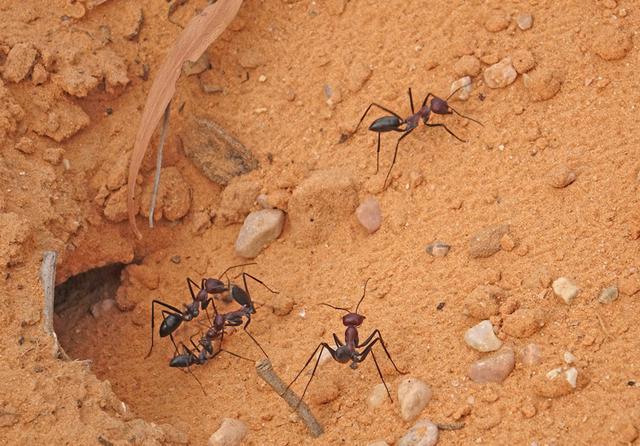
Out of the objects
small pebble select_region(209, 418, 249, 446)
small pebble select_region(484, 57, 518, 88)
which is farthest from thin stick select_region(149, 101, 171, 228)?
small pebble select_region(484, 57, 518, 88)

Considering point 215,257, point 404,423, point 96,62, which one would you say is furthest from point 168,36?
point 404,423

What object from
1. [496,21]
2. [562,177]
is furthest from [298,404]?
[496,21]

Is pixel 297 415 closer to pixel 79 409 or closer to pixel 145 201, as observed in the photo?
pixel 79 409

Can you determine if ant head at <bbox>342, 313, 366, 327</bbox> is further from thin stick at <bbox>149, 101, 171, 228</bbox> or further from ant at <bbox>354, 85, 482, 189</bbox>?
thin stick at <bbox>149, 101, 171, 228</bbox>

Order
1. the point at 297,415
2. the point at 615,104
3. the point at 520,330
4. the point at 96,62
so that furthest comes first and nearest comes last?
the point at 96,62
the point at 615,104
the point at 297,415
the point at 520,330

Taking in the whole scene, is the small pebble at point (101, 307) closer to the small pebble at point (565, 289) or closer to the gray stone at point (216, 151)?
the gray stone at point (216, 151)

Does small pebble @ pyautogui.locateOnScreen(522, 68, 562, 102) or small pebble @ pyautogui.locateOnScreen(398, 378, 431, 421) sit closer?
small pebble @ pyautogui.locateOnScreen(398, 378, 431, 421)
